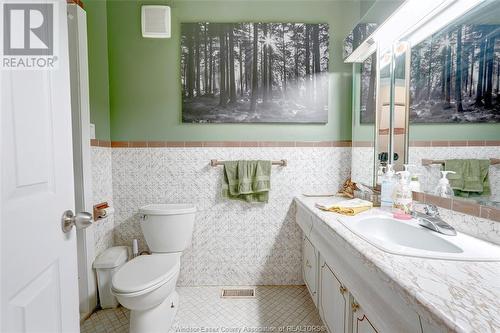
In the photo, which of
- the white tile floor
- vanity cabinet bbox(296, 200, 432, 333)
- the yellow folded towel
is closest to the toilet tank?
the white tile floor

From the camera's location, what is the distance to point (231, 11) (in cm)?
198

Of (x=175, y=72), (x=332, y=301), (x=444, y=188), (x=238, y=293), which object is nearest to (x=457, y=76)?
(x=444, y=188)

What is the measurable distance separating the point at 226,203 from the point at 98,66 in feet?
4.72

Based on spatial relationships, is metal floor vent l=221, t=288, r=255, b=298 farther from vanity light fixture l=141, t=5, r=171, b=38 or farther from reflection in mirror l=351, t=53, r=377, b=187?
vanity light fixture l=141, t=5, r=171, b=38

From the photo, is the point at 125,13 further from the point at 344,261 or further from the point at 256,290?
the point at 256,290

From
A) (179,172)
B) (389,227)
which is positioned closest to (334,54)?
(389,227)

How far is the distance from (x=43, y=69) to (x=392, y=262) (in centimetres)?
118

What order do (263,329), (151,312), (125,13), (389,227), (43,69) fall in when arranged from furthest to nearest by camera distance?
(125,13), (263,329), (151,312), (389,227), (43,69)

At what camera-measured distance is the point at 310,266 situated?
1.77 metres

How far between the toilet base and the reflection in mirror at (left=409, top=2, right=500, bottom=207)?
166 cm

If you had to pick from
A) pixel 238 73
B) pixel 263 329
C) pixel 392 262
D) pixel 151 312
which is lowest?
pixel 263 329

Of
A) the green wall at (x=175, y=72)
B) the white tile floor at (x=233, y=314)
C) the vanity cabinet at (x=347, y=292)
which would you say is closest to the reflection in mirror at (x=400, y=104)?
the green wall at (x=175, y=72)

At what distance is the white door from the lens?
1.88ft

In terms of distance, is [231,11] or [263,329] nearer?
[263,329]
